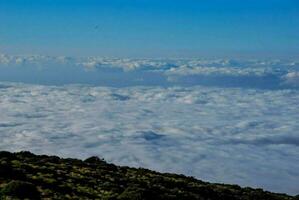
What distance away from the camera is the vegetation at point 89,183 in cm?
2825

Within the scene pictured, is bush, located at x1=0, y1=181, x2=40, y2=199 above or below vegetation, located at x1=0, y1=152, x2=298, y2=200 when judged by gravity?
below

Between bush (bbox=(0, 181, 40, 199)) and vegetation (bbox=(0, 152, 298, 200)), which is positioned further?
vegetation (bbox=(0, 152, 298, 200))

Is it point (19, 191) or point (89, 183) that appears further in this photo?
point (89, 183)

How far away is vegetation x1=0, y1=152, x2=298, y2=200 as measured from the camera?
28.2 metres

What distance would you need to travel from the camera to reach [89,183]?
3253 cm

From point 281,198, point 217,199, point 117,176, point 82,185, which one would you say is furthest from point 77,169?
point 281,198

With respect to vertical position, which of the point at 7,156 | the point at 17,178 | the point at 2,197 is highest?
the point at 7,156

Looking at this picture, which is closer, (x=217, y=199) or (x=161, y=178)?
(x=217, y=199)

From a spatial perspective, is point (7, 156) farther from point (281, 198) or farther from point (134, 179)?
point (281, 198)

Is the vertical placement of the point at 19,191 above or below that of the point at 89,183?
below

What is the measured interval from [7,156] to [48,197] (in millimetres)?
14692

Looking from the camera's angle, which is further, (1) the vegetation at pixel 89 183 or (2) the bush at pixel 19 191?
(1) the vegetation at pixel 89 183

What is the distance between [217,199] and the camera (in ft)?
111

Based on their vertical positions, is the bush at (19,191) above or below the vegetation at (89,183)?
below
